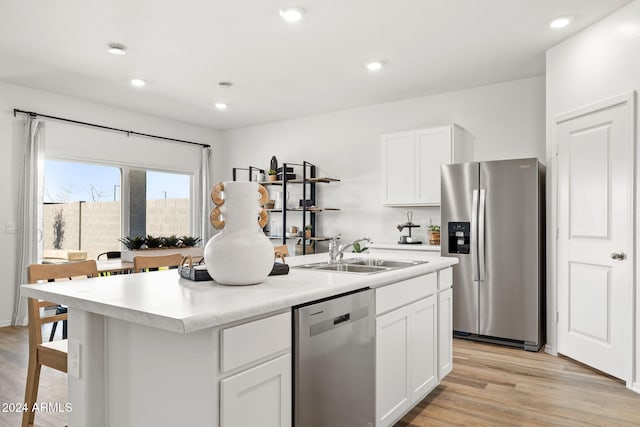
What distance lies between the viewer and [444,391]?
286cm

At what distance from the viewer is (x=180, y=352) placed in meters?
1.33

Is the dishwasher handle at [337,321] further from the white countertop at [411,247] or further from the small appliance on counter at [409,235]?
the small appliance on counter at [409,235]

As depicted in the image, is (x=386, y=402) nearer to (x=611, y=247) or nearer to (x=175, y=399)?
(x=175, y=399)

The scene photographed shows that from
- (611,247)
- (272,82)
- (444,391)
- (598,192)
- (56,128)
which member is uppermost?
(272,82)

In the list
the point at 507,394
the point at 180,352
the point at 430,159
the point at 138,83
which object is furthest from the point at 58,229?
the point at 507,394

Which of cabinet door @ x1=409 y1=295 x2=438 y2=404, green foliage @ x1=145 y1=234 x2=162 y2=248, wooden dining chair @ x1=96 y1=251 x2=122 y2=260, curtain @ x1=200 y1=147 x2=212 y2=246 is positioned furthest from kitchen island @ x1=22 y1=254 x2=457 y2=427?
curtain @ x1=200 y1=147 x2=212 y2=246

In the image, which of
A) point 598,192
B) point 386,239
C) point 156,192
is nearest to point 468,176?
point 598,192

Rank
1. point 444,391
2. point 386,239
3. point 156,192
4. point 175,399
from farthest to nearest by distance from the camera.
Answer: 1. point 156,192
2. point 386,239
3. point 444,391
4. point 175,399

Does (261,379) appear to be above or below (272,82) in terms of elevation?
below

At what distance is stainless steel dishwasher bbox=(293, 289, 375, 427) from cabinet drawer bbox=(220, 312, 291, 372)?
0.24 ft

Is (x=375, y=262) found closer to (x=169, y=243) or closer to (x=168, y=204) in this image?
(x=169, y=243)

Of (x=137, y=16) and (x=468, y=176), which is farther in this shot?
(x=468, y=176)

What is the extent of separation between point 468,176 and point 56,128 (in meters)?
4.68

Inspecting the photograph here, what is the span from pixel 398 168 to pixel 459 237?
1.17 meters
